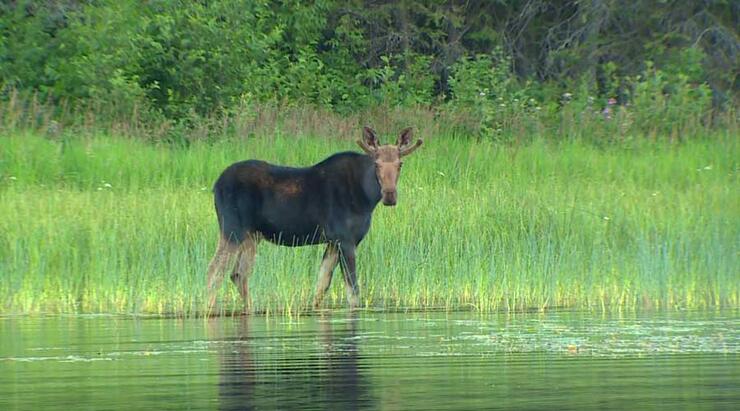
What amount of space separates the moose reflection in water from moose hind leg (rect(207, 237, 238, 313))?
2.48m

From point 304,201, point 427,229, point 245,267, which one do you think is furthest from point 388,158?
point 245,267

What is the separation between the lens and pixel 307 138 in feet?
66.6

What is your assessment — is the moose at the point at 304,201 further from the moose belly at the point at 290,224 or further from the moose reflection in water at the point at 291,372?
the moose reflection in water at the point at 291,372

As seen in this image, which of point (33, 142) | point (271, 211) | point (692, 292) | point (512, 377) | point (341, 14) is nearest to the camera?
point (512, 377)

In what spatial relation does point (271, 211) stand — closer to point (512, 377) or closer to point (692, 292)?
point (692, 292)

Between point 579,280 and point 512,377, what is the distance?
522cm

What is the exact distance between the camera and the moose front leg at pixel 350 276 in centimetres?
1363

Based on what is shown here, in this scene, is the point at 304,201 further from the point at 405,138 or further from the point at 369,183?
the point at 405,138

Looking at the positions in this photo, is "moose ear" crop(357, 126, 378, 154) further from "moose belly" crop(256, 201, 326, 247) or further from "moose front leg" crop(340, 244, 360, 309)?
"moose front leg" crop(340, 244, 360, 309)

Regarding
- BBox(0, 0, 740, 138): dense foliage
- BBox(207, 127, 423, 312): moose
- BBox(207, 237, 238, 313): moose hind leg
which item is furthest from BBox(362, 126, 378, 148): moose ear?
BBox(0, 0, 740, 138): dense foliage

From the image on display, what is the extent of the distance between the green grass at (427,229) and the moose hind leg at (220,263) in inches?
6.6

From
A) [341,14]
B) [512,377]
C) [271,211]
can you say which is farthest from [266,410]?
[341,14]

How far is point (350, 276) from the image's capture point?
13.8m

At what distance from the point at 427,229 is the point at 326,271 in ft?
5.38
